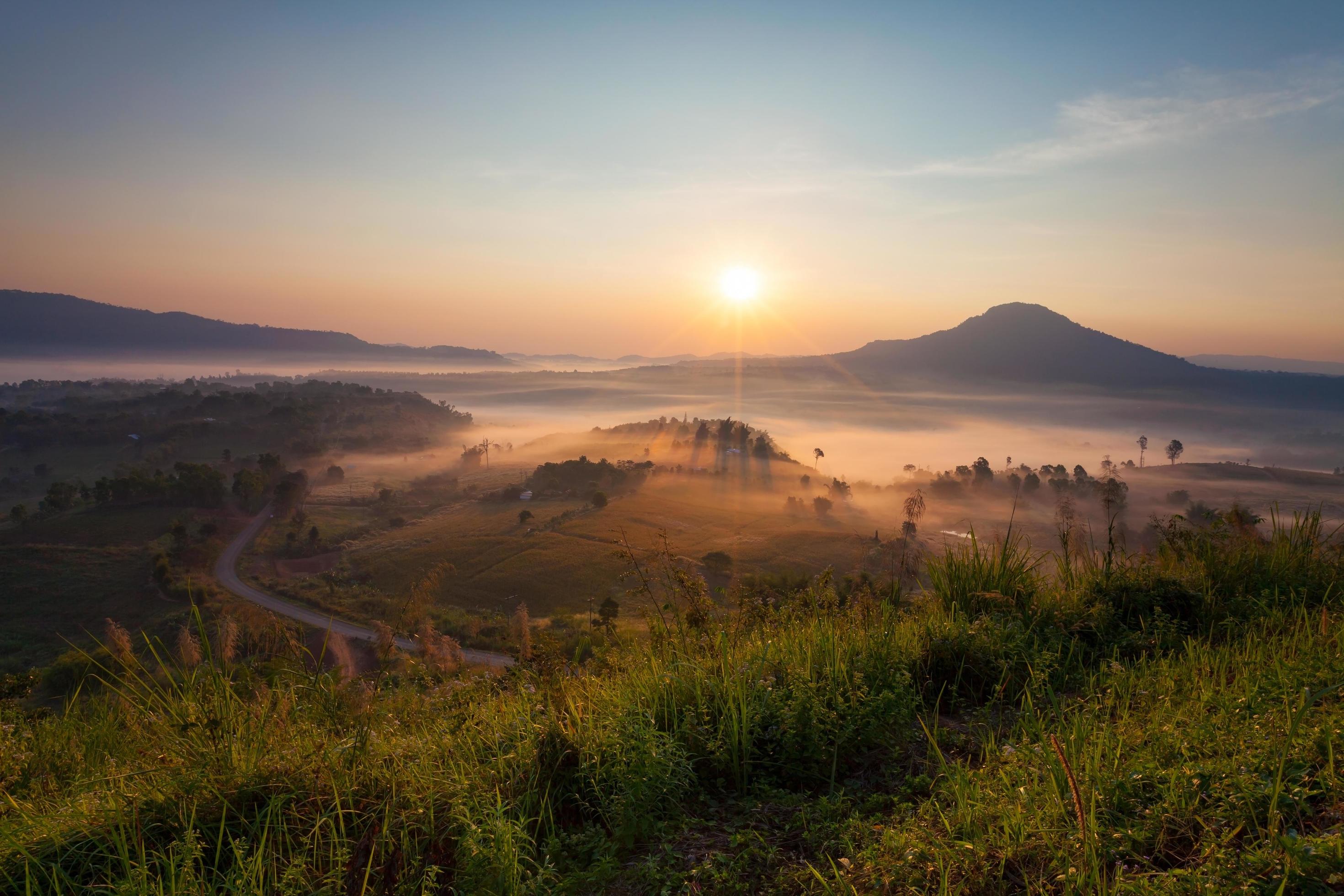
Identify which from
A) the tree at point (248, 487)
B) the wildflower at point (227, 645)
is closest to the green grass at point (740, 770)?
the wildflower at point (227, 645)

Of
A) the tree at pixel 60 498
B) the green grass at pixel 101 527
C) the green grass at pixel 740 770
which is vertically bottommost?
the green grass at pixel 101 527

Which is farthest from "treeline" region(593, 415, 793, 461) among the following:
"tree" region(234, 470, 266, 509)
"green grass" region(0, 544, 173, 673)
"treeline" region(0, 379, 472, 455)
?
"green grass" region(0, 544, 173, 673)

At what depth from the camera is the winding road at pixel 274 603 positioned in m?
40.0

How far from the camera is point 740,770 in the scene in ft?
11.0

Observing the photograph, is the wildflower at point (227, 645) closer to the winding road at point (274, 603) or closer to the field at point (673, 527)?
the winding road at point (274, 603)

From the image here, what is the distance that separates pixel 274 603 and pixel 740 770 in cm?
6446

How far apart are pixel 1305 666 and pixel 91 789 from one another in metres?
5.84

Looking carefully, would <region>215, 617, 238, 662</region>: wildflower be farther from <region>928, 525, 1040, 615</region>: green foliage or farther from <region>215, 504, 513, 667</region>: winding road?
<region>215, 504, 513, 667</region>: winding road

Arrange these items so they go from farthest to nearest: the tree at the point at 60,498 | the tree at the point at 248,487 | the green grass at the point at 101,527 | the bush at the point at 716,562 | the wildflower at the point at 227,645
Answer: the tree at the point at 248,487, the tree at the point at 60,498, the green grass at the point at 101,527, the bush at the point at 716,562, the wildflower at the point at 227,645

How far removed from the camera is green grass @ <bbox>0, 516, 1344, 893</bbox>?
233 cm

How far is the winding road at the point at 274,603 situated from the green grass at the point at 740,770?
1253 inches

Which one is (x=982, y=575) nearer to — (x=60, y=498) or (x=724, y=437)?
(x=60, y=498)

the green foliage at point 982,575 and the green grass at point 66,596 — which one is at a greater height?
the green foliage at point 982,575

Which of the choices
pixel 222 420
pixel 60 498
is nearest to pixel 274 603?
pixel 60 498
